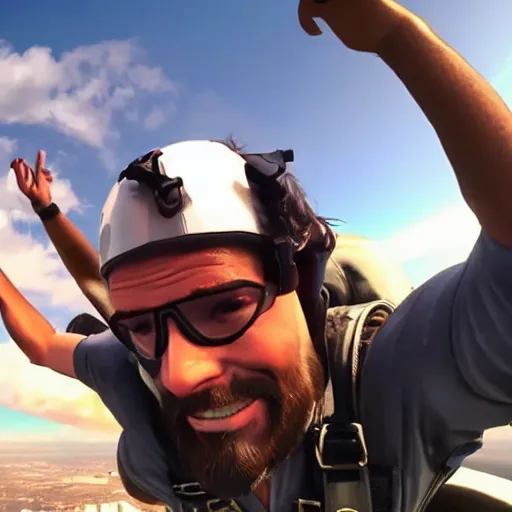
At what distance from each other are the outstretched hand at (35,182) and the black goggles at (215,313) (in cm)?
65

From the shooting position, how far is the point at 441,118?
52cm

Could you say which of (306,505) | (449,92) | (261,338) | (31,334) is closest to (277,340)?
(261,338)

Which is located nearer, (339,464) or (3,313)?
(339,464)

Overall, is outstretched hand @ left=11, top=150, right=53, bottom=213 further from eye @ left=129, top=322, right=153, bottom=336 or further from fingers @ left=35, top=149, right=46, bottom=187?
eye @ left=129, top=322, right=153, bottom=336

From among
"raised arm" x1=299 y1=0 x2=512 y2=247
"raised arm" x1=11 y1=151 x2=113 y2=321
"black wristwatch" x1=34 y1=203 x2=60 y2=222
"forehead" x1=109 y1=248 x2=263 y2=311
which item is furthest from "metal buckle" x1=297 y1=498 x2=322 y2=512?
"black wristwatch" x1=34 y1=203 x2=60 y2=222

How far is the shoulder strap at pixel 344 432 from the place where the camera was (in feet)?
2.38

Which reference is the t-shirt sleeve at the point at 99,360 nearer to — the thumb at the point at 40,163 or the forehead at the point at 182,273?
the forehead at the point at 182,273

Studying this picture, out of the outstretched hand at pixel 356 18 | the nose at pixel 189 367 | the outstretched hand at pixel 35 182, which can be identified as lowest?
the nose at pixel 189 367

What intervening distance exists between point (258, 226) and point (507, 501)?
0.83m

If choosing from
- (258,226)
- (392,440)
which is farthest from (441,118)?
(392,440)

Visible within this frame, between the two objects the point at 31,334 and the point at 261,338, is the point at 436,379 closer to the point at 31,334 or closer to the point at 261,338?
the point at 261,338

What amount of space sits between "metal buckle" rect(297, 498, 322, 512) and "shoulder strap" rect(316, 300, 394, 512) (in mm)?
25

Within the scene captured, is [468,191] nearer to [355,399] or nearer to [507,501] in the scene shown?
[355,399]

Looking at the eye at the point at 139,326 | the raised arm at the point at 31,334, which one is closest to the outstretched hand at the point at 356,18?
the eye at the point at 139,326
